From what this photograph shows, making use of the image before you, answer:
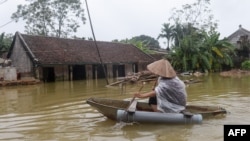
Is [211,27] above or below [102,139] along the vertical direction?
above

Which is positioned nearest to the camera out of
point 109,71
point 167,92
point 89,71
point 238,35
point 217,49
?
point 167,92

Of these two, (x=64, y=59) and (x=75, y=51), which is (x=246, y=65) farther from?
(x=64, y=59)

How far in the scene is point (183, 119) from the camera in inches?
279

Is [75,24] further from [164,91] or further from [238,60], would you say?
[164,91]

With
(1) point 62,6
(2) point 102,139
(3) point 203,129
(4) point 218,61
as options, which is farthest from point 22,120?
(1) point 62,6

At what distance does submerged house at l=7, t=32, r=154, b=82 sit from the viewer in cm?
2636

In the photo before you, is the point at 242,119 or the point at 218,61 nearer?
the point at 242,119

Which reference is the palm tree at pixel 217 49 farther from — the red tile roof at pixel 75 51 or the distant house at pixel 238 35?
the distant house at pixel 238 35

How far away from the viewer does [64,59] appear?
91.2ft

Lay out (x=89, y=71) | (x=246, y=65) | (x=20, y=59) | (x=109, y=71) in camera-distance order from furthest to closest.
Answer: (x=246, y=65), (x=109, y=71), (x=89, y=71), (x=20, y=59)

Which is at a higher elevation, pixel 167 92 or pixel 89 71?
pixel 89 71

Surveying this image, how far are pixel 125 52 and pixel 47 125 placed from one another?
90.5 feet

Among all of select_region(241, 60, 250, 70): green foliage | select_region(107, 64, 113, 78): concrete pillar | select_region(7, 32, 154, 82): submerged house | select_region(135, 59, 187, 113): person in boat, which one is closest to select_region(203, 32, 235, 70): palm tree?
select_region(241, 60, 250, 70): green foliage

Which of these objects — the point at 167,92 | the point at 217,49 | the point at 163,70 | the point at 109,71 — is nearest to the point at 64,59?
the point at 109,71
